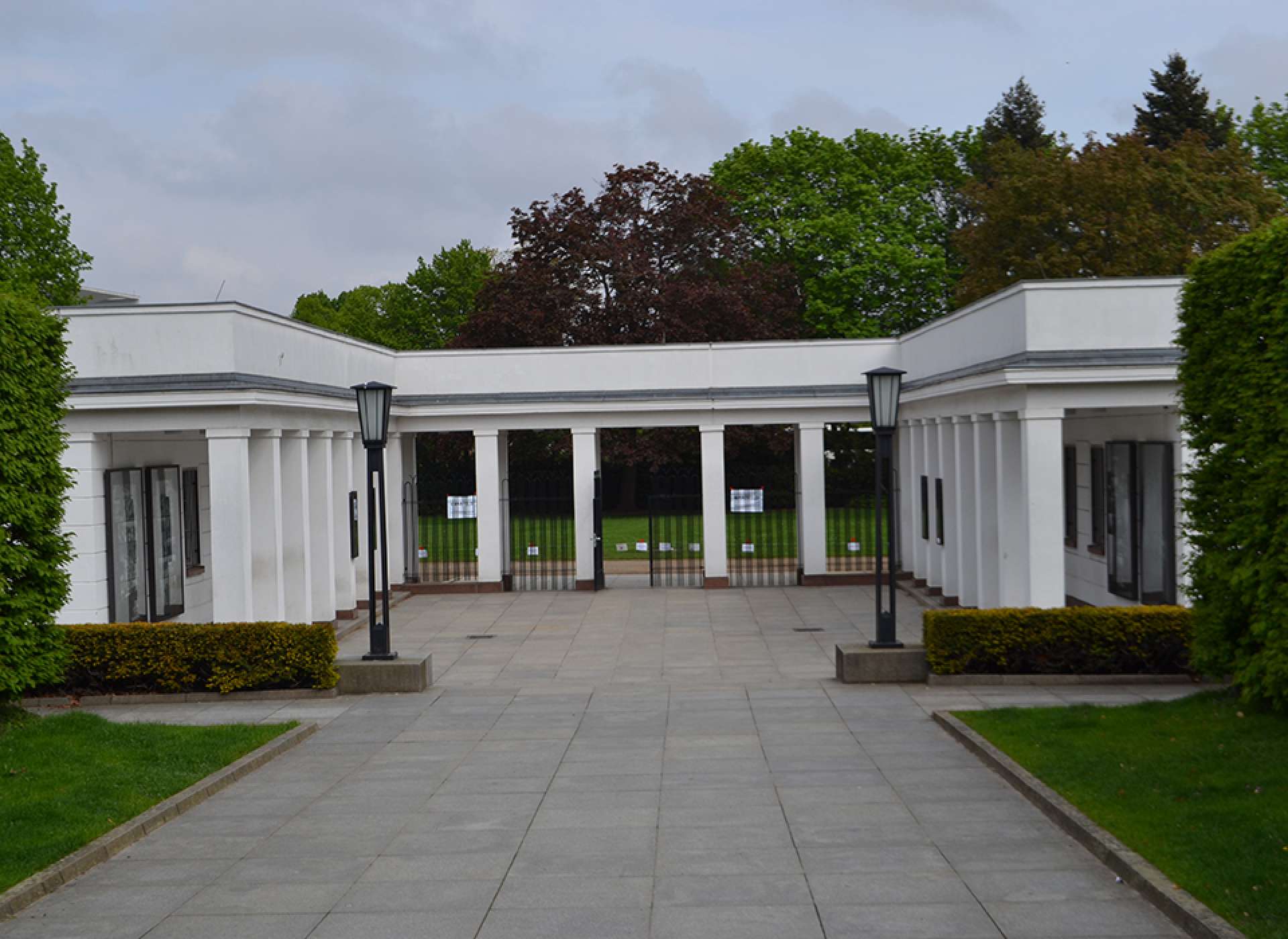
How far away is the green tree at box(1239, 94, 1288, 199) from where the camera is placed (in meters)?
52.9

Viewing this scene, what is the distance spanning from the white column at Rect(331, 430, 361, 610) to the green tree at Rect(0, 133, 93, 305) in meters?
22.7

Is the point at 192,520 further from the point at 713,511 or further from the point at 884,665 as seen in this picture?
the point at 884,665

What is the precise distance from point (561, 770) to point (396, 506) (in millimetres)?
18928

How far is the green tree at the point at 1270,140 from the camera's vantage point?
5291 cm

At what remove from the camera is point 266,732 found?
15.0m

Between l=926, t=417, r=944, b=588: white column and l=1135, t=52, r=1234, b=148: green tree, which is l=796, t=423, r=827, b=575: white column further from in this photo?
l=1135, t=52, r=1234, b=148: green tree

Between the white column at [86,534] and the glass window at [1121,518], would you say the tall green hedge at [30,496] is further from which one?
the glass window at [1121,518]

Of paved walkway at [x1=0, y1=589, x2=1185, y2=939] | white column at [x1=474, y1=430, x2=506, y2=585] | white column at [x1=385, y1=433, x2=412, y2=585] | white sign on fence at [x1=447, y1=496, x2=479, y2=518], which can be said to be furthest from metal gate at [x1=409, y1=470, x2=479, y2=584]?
paved walkway at [x1=0, y1=589, x2=1185, y2=939]

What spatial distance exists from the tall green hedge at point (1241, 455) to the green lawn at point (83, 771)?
31.0 feet

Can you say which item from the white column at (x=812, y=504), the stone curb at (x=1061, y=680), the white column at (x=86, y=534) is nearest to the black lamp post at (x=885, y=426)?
the stone curb at (x=1061, y=680)

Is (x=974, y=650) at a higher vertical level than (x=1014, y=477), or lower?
lower

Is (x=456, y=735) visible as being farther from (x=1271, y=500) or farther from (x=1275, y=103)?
(x=1275, y=103)

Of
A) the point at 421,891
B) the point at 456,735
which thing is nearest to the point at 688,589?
the point at 456,735

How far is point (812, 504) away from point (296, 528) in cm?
1249
